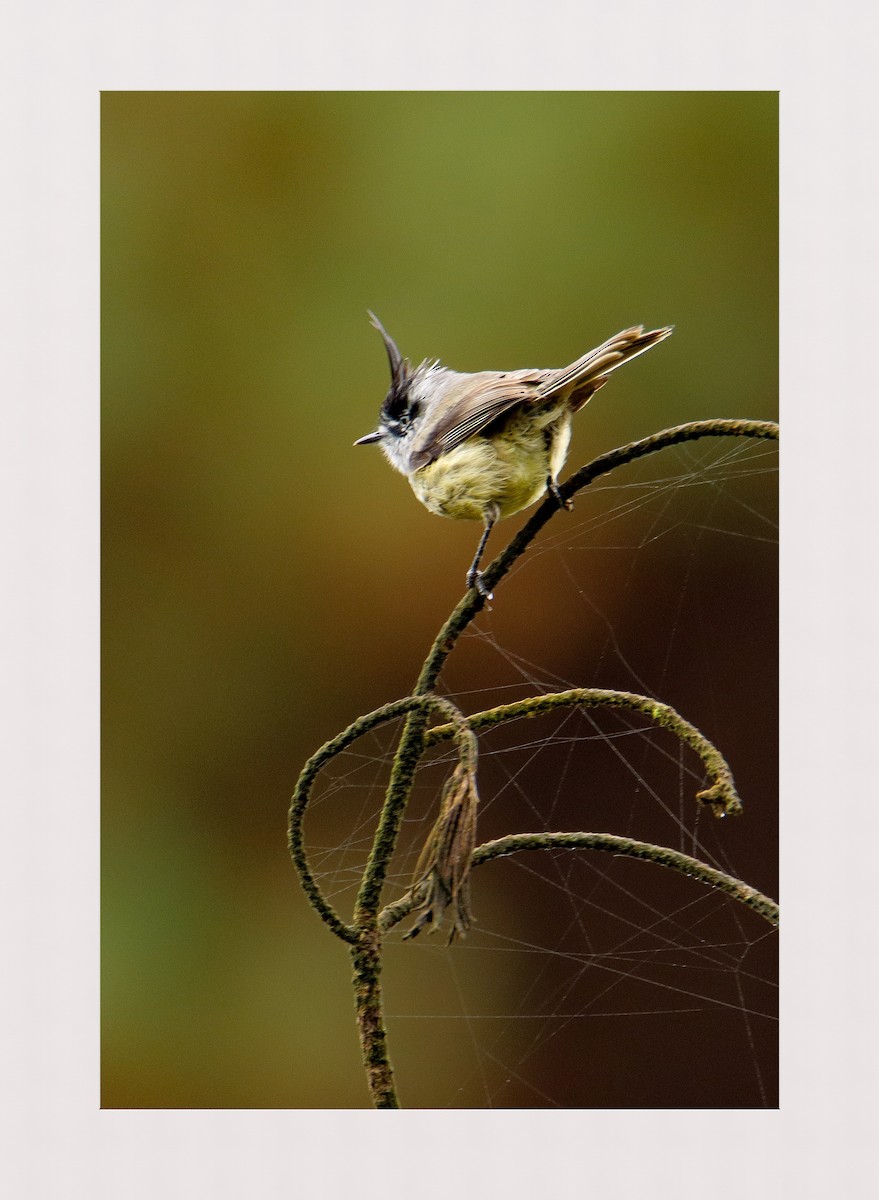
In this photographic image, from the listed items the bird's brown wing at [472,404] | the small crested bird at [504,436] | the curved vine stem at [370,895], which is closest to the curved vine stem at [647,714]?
the curved vine stem at [370,895]

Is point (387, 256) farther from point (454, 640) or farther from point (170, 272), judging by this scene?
point (454, 640)

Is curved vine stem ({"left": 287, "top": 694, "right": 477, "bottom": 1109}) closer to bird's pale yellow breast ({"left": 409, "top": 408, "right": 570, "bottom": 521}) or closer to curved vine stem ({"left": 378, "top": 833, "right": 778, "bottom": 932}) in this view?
curved vine stem ({"left": 378, "top": 833, "right": 778, "bottom": 932})

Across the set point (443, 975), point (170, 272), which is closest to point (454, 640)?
point (443, 975)

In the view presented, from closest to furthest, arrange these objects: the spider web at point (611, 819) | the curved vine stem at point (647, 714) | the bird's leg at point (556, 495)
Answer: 1. the curved vine stem at point (647, 714)
2. the bird's leg at point (556, 495)
3. the spider web at point (611, 819)

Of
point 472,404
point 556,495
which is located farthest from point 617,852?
point 472,404

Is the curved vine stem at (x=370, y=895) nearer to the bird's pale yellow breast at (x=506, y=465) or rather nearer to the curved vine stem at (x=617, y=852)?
the curved vine stem at (x=617, y=852)
